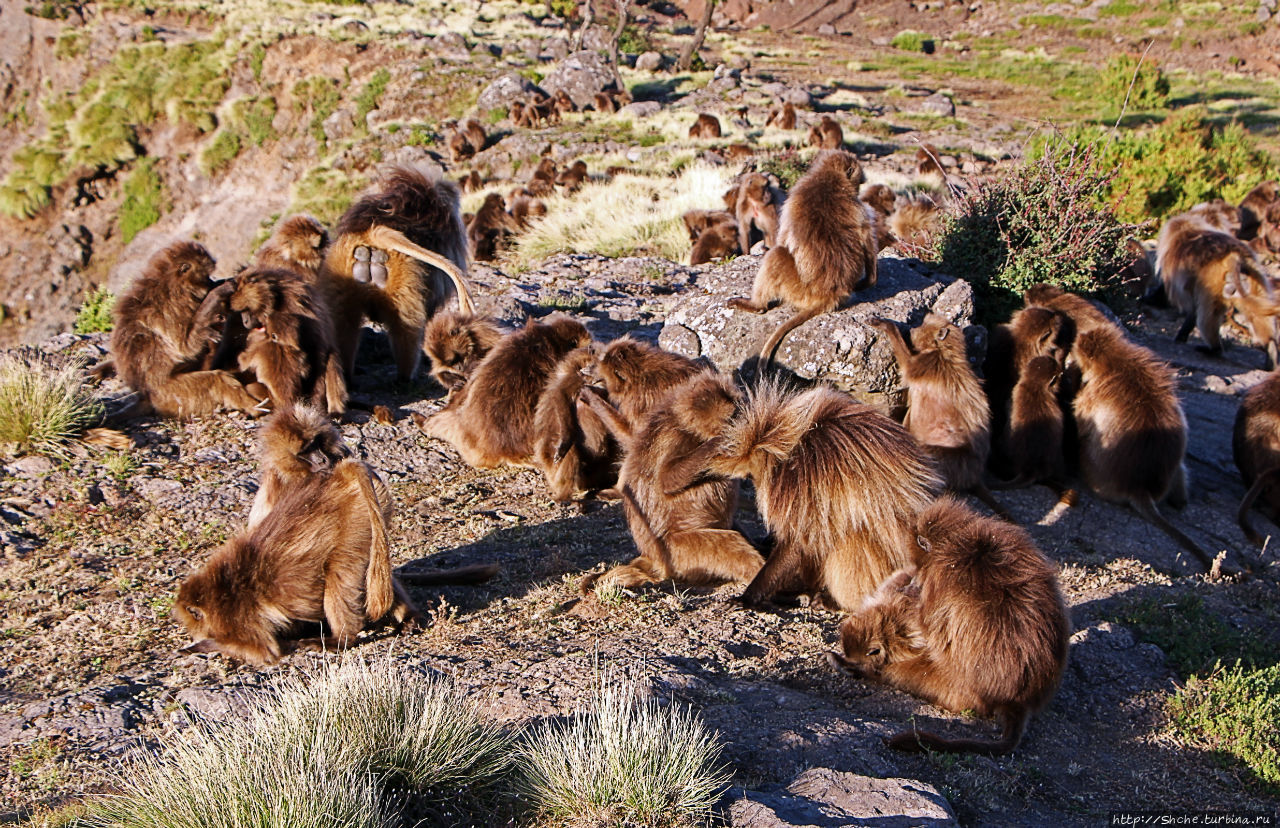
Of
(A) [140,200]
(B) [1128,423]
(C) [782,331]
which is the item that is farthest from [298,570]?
(A) [140,200]

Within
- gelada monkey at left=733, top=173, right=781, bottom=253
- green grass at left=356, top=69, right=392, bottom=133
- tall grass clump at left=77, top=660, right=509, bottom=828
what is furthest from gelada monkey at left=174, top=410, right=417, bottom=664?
green grass at left=356, top=69, right=392, bottom=133

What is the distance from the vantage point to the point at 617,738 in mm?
3627

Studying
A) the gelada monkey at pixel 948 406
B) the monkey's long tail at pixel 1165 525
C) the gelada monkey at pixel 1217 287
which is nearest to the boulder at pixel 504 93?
the gelada monkey at pixel 1217 287

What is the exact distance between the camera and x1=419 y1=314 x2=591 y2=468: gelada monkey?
7438 millimetres

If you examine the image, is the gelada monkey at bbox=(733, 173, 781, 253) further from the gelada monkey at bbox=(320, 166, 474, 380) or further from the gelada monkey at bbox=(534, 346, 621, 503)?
the gelada monkey at bbox=(534, 346, 621, 503)

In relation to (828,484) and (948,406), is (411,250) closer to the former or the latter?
(948,406)

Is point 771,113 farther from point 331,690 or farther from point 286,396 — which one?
point 331,690

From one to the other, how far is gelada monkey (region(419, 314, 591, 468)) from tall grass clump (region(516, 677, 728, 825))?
387cm

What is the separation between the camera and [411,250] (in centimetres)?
892

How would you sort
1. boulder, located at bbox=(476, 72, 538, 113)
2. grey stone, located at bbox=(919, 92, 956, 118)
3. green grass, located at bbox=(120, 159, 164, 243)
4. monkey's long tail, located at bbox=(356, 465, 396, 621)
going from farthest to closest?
grey stone, located at bbox=(919, 92, 956, 118) < green grass, located at bbox=(120, 159, 164, 243) < boulder, located at bbox=(476, 72, 538, 113) < monkey's long tail, located at bbox=(356, 465, 396, 621)

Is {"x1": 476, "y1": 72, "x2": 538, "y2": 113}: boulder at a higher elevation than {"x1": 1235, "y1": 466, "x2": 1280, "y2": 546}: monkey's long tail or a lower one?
higher

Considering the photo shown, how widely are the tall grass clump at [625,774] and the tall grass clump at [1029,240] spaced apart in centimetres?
704

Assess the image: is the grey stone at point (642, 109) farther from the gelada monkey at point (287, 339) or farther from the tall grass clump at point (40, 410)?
the tall grass clump at point (40, 410)

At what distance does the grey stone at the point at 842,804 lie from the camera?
3373 mm
